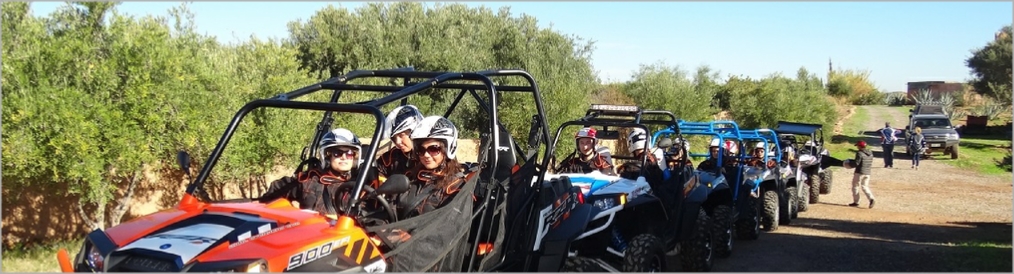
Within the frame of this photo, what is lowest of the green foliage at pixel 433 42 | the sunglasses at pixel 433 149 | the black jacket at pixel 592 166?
the black jacket at pixel 592 166

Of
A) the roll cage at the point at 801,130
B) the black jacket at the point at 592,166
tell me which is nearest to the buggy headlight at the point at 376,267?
the black jacket at the point at 592,166

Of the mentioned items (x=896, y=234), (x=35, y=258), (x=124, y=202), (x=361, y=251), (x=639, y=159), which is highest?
(x=639, y=159)

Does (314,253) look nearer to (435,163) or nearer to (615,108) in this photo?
(435,163)

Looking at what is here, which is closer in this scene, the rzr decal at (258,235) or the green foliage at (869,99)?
the rzr decal at (258,235)

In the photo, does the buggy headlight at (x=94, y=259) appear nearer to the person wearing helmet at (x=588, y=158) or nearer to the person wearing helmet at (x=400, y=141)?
the person wearing helmet at (x=400, y=141)

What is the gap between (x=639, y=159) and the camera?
31.6 ft

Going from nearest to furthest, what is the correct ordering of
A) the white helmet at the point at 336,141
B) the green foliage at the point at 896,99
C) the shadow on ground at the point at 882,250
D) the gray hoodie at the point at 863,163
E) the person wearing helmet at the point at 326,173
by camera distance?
the person wearing helmet at the point at 326,173, the white helmet at the point at 336,141, the shadow on ground at the point at 882,250, the gray hoodie at the point at 863,163, the green foliage at the point at 896,99

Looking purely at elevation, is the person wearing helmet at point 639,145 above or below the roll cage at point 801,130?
above

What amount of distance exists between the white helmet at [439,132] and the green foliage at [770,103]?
92.2 ft

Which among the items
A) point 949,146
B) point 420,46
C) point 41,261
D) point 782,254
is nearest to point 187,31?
point 41,261

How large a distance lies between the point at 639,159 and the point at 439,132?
14.1 ft

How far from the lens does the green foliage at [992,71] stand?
105ft

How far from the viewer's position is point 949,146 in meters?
32.4

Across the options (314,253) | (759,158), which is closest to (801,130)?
(759,158)
